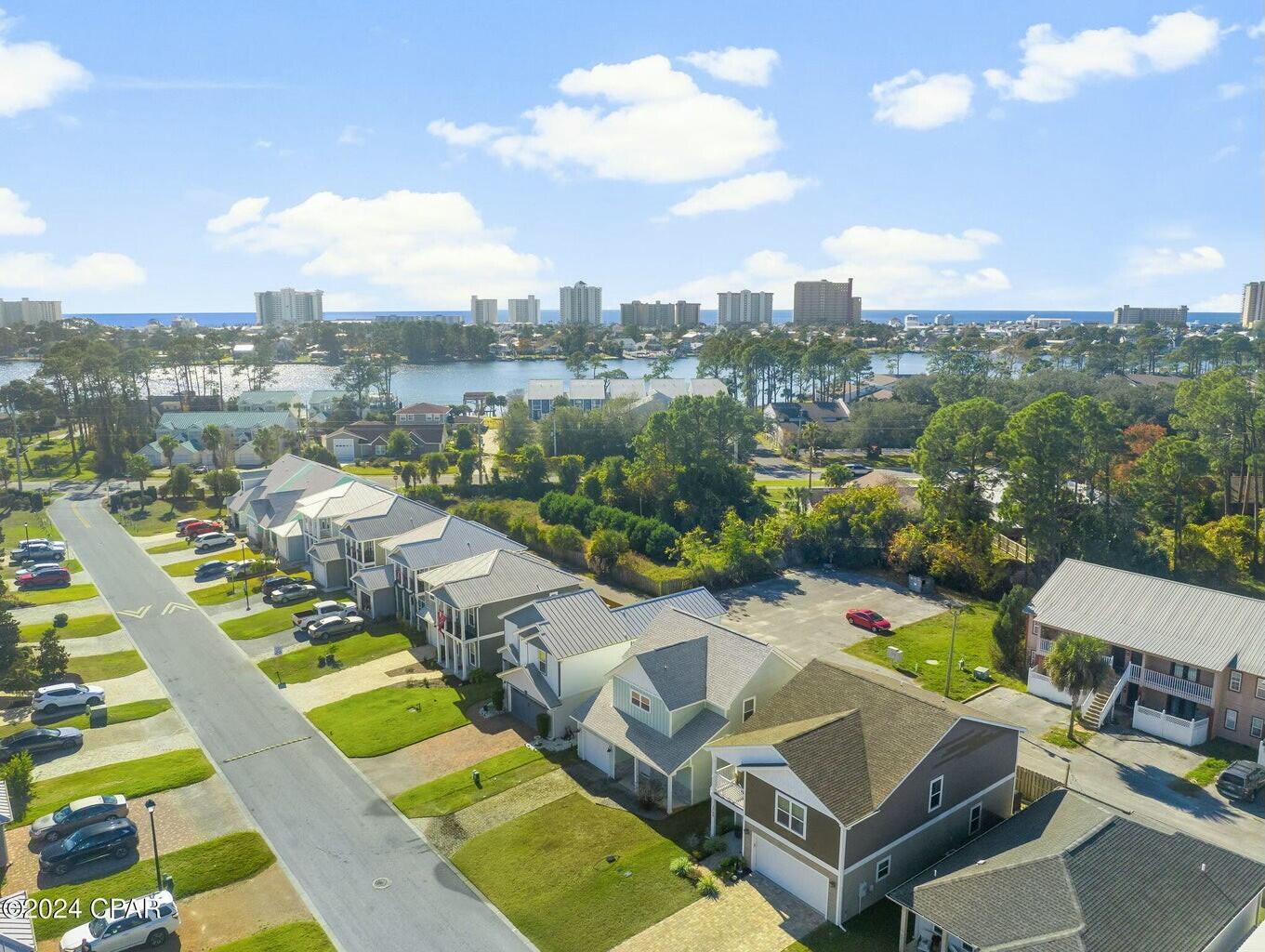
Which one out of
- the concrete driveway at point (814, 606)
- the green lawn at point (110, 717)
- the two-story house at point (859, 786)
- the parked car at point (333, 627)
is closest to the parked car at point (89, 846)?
the green lawn at point (110, 717)

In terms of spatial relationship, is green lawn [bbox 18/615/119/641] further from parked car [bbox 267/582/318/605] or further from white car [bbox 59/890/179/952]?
white car [bbox 59/890/179/952]

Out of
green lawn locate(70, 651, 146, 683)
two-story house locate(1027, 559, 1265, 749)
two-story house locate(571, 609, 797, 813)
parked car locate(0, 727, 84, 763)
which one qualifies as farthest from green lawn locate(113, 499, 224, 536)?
two-story house locate(1027, 559, 1265, 749)

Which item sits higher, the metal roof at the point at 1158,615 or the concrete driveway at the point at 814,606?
the metal roof at the point at 1158,615

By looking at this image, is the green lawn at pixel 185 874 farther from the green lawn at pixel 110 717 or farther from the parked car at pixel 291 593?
the parked car at pixel 291 593


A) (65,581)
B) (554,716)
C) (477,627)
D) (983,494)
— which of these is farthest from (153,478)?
(983,494)

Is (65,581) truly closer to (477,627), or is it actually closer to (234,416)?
(477,627)

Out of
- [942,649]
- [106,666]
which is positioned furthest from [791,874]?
[106,666]

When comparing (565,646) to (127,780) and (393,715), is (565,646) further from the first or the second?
(127,780)
